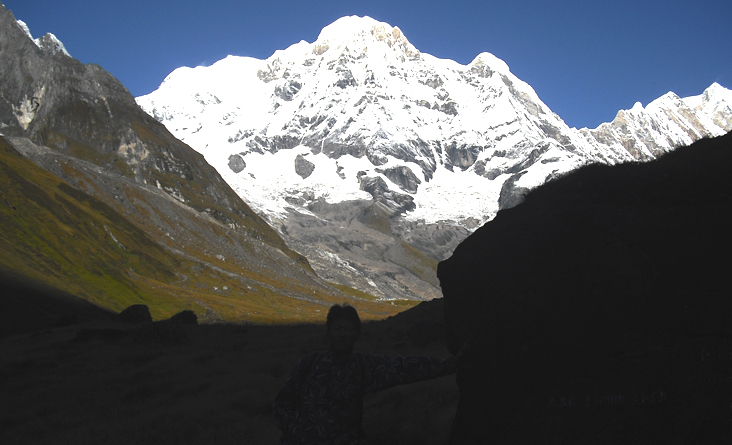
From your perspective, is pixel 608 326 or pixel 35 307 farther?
pixel 35 307

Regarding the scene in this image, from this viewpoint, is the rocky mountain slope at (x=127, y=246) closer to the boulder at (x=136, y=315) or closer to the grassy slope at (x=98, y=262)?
the grassy slope at (x=98, y=262)

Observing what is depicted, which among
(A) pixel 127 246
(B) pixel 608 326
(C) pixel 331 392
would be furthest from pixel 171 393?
(A) pixel 127 246

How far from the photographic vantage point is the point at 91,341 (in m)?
30.5

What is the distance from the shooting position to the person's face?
7266 mm

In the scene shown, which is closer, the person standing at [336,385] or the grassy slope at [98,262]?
the person standing at [336,385]

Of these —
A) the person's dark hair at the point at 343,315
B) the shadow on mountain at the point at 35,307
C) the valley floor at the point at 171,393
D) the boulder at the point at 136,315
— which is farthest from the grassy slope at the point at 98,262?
the person's dark hair at the point at 343,315

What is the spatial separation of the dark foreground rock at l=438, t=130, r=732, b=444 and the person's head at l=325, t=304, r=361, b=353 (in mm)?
2150

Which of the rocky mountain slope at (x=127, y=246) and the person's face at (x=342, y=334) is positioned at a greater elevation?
the rocky mountain slope at (x=127, y=246)

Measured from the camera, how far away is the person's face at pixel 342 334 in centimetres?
727

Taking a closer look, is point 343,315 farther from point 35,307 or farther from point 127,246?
point 127,246

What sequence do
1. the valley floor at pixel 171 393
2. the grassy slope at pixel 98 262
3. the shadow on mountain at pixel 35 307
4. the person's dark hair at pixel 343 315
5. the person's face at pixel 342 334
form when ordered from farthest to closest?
1. the grassy slope at pixel 98 262
2. the shadow on mountain at pixel 35 307
3. the valley floor at pixel 171 393
4. the person's dark hair at pixel 343 315
5. the person's face at pixel 342 334

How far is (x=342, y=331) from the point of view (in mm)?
7273

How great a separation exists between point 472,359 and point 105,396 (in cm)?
1651

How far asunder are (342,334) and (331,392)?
83 centimetres
